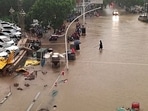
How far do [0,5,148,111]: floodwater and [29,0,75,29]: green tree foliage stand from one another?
8367mm

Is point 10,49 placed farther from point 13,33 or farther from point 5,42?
point 13,33

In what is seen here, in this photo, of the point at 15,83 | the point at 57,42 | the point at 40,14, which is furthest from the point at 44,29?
the point at 15,83

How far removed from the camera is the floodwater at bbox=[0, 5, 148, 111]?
2000 centimetres

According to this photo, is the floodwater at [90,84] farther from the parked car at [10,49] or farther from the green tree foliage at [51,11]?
the green tree foliage at [51,11]

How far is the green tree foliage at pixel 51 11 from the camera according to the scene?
41.2m

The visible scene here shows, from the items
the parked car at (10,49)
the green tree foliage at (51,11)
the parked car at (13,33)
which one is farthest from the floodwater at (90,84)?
the green tree foliage at (51,11)

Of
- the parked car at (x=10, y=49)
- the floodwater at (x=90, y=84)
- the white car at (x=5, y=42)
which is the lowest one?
the floodwater at (x=90, y=84)

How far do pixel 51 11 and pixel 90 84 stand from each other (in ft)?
65.0

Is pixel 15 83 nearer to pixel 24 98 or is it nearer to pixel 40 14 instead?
pixel 24 98

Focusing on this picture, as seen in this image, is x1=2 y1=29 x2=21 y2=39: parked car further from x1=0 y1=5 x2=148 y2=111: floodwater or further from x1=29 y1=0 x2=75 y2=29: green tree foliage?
x1=0 y1=5 x2=148 y2=111: floodwater

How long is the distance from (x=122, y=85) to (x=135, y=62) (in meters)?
6.54

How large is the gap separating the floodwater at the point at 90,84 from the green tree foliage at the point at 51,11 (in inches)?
329

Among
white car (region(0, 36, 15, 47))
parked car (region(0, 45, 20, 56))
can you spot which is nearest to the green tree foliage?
white car (region(0, 36, 15, 47))

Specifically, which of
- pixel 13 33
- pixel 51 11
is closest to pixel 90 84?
pixel 13 33
